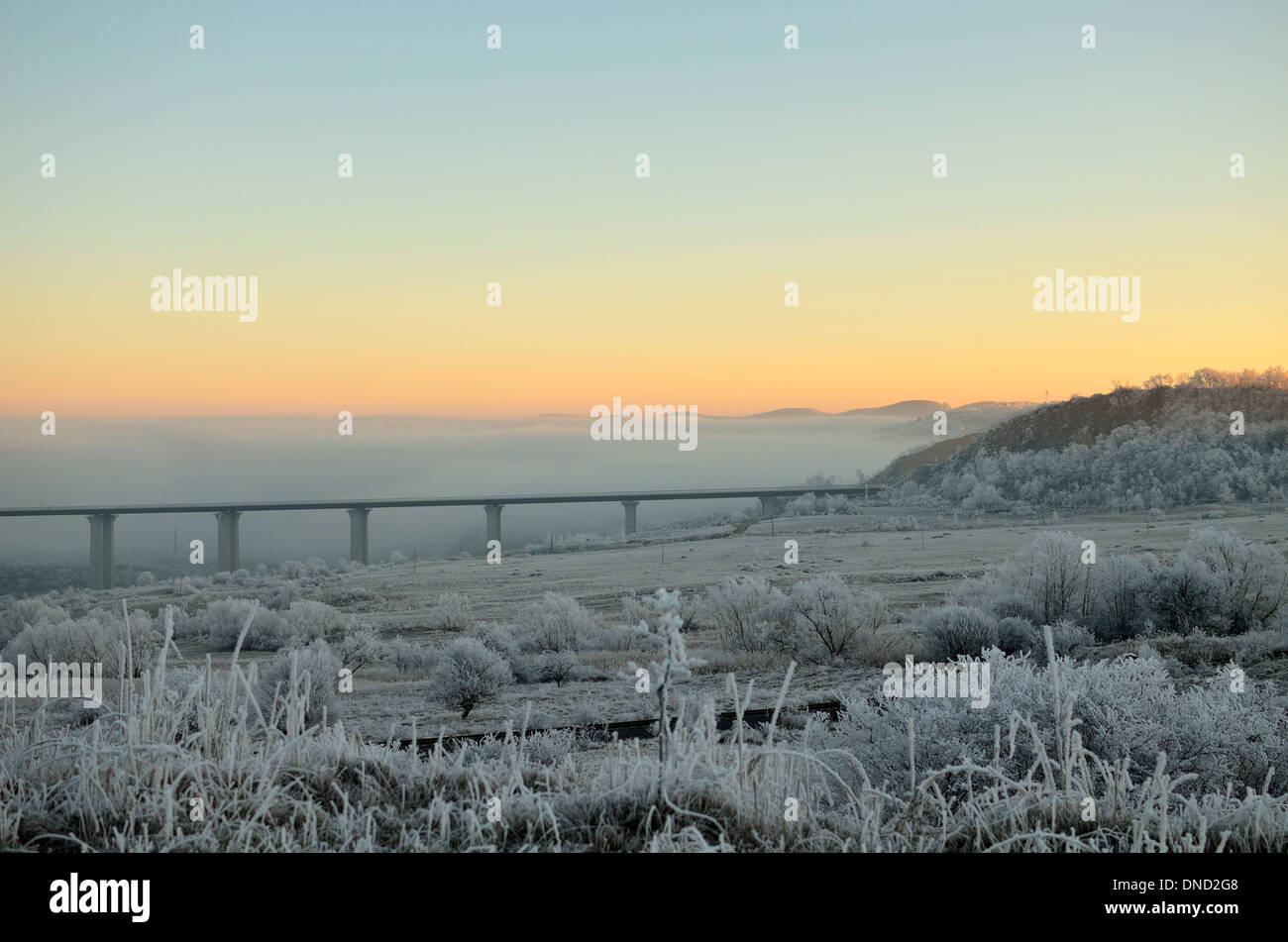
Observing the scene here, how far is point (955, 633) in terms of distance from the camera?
1744 centimetres

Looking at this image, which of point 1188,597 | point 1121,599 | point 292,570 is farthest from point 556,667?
point 292,570

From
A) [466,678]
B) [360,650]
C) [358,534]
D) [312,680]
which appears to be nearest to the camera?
[312,680]

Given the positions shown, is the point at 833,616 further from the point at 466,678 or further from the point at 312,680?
the point at 312,680

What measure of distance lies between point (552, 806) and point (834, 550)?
31.0 m

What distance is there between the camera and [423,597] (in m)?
30.0

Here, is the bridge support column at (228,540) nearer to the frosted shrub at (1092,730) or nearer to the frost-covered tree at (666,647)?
the frosted shrub at (1092,730)

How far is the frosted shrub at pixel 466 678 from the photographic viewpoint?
51.4 ft

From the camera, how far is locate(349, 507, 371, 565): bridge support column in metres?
34.5

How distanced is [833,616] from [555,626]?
623 cm

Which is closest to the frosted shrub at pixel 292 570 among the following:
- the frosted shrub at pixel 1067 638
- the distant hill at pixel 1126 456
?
the frosted shrub at pixel 1067 638
